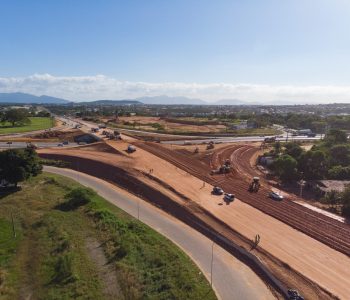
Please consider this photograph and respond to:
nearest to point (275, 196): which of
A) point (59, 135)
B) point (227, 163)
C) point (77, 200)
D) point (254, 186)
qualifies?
point (254, 186)

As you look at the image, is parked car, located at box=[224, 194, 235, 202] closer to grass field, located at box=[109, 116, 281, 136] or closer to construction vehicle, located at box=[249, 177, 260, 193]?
construction vehicle, located at box=[249, 177, 260, 193]

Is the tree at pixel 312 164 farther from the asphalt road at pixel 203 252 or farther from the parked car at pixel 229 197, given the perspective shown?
the asphalt road at pixel 203 252

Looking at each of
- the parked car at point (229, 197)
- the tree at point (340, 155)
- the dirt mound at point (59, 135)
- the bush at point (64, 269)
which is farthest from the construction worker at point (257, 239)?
the dirt mound at point (59, 135)

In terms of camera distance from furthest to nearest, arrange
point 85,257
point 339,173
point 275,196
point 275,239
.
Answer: point 339,173 < point 275,196 < point 275,239 < point 85,257

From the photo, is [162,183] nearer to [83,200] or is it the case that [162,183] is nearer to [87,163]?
[83,200]

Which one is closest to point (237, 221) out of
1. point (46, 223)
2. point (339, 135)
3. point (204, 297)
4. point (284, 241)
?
point (284, 241)

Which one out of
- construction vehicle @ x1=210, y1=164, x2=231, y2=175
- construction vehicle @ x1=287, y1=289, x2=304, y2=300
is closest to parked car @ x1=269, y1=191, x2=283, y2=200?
construction vehicle @ x1=210, y1=164, x2=231, y2=175

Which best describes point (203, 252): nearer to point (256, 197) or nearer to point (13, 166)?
point (256, 197)
